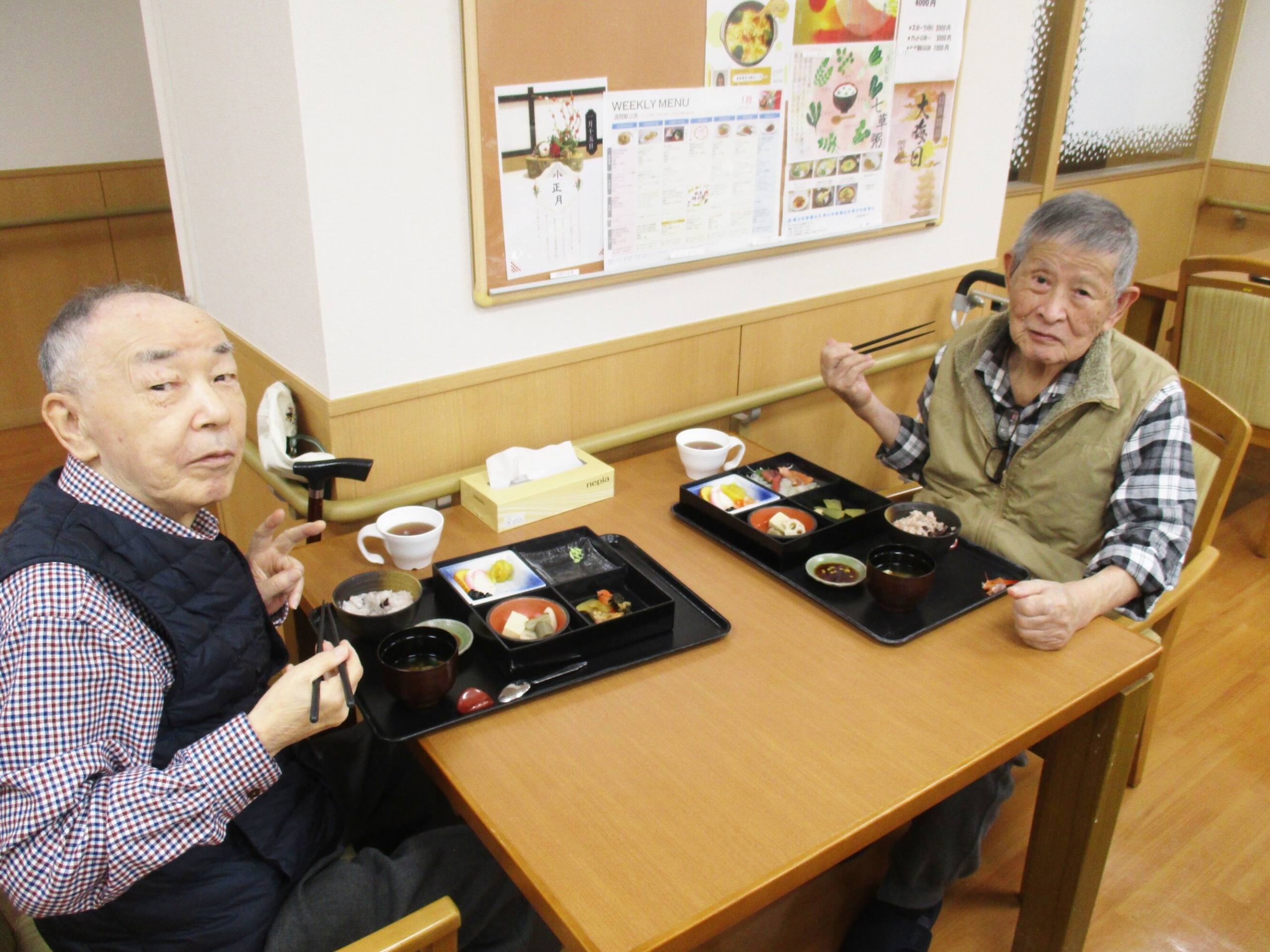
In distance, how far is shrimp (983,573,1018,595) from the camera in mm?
1521

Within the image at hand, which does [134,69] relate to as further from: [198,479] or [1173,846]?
[1173,846]

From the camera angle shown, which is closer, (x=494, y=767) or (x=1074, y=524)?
(x=494, y=767)

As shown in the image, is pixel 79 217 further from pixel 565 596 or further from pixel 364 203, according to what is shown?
pixel 565 596

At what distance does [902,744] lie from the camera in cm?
120

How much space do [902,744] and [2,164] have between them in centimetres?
A: 410

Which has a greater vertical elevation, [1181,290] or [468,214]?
[468,214]

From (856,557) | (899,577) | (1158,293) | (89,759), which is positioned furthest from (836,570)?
(1158,293)

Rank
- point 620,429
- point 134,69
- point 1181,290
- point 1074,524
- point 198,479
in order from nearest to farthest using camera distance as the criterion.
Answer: point 198,479 < point 1074,524 < point 620,429 < point 1181,290 < point 134,69

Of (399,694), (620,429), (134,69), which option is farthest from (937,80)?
(134,69)

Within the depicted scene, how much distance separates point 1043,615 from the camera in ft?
4.51

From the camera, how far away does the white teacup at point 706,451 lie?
6.27ft

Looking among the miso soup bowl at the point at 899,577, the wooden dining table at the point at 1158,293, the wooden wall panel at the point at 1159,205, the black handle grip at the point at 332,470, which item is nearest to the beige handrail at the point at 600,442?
the black handle grip at the point at 332,470

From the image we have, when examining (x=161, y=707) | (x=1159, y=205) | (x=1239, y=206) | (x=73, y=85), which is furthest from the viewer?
(x=1239, y=206)

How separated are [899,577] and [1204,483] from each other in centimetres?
73
